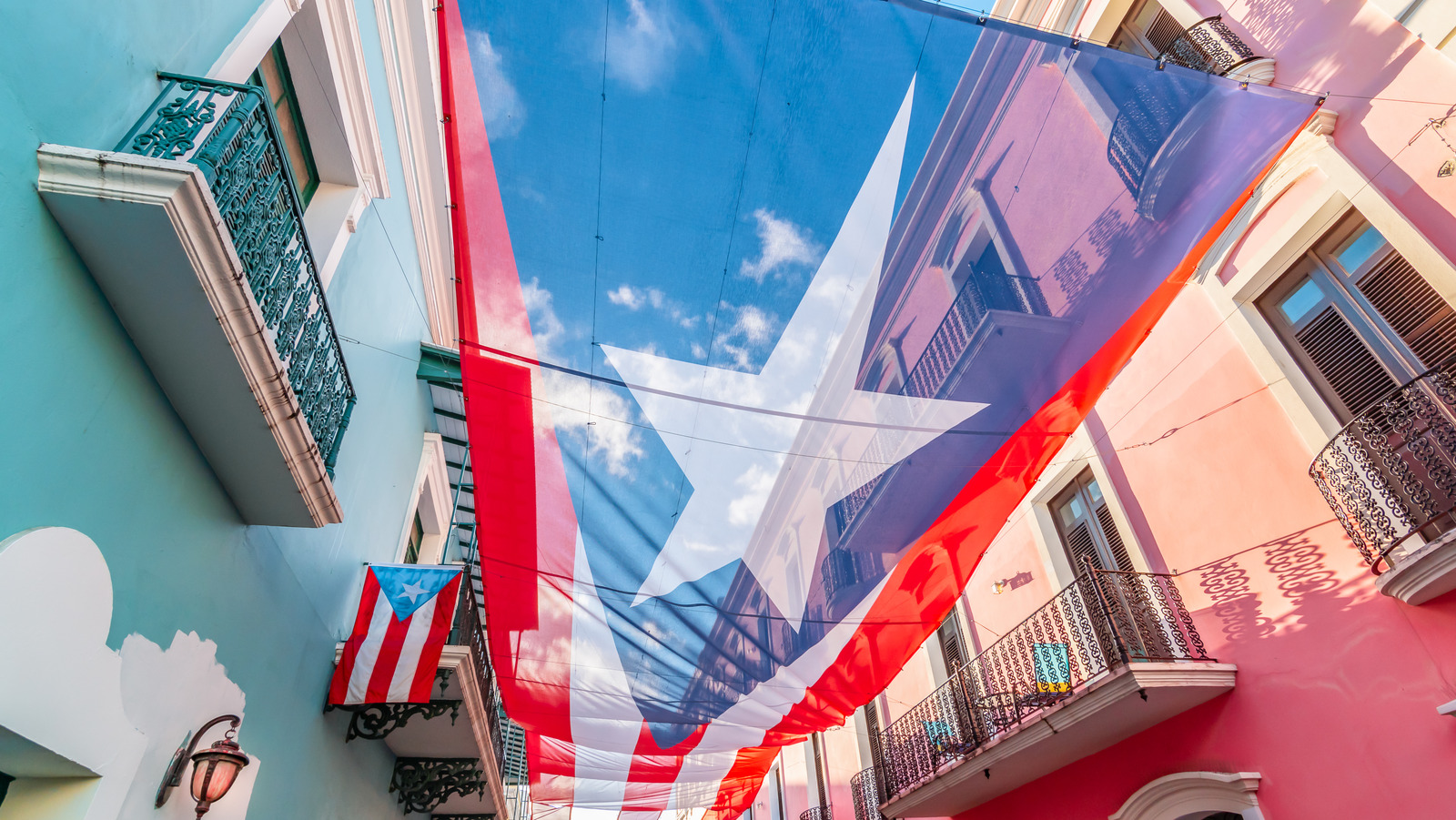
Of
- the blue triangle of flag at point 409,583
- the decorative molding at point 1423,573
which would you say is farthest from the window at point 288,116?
the decorative molding at point 1423,573

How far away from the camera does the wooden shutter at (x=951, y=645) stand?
9.92 metres

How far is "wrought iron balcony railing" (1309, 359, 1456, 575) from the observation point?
436 centimetres

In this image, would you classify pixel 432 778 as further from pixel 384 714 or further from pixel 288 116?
pixel 288 116

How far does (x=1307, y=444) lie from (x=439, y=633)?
6852mm

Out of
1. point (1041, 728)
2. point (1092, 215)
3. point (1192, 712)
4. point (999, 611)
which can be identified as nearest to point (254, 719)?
point (1092, 215)

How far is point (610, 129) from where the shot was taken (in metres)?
3.01

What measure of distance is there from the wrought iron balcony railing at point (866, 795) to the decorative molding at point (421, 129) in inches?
344

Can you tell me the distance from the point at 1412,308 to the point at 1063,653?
3.94 m

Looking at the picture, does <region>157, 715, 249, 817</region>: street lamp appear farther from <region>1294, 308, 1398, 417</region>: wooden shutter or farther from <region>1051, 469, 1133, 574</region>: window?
<region>1294, 308, 1398, 417</region>: wooden shutter

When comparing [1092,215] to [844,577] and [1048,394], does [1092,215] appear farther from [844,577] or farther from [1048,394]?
[844,577]

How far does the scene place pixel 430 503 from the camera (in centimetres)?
889

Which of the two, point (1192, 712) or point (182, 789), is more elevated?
point (1192, 712)

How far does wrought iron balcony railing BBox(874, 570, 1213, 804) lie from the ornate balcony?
4.70 m

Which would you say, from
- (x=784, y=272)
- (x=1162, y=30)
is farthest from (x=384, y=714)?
(x=1162, y=30)
